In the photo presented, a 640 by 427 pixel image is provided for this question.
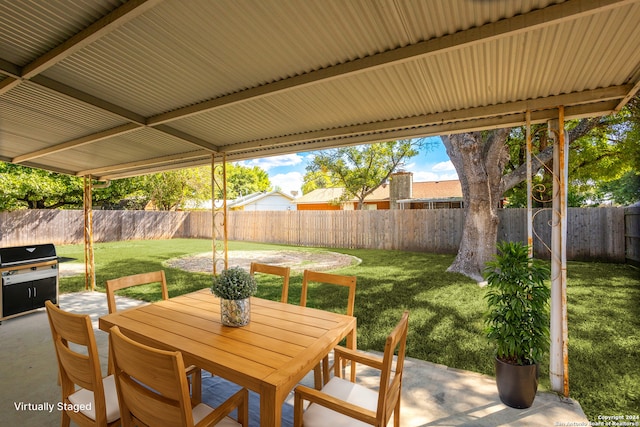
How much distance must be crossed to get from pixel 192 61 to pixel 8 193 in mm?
14006

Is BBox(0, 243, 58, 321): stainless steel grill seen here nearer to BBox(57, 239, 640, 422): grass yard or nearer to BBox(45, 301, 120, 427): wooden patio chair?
BBox(57, 239, 640, 422): grass yard

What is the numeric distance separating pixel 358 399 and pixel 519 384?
1445mm

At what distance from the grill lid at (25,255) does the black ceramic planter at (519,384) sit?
234 inches

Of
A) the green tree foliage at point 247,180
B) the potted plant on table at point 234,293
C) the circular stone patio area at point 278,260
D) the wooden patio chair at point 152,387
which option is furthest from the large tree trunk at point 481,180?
the green tree foliage at point 247,180

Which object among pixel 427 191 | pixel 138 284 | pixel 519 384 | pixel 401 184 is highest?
pixel 401 184

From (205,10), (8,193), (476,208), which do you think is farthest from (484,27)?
(8,193)

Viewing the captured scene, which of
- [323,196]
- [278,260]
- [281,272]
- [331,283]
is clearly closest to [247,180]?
[323,196]

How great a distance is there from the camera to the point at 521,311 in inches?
92.7

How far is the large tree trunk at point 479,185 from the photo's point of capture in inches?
240

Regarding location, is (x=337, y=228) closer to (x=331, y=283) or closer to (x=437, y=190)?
(x=331, y=283)

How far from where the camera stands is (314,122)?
11.3 feet

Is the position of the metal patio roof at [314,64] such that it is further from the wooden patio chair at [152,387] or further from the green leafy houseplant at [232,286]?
the wooden patio chair at [152,387]

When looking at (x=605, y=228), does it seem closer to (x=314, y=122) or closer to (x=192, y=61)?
(x=314, y=122)

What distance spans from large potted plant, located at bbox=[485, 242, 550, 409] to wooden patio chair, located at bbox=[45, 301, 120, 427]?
264 cm
